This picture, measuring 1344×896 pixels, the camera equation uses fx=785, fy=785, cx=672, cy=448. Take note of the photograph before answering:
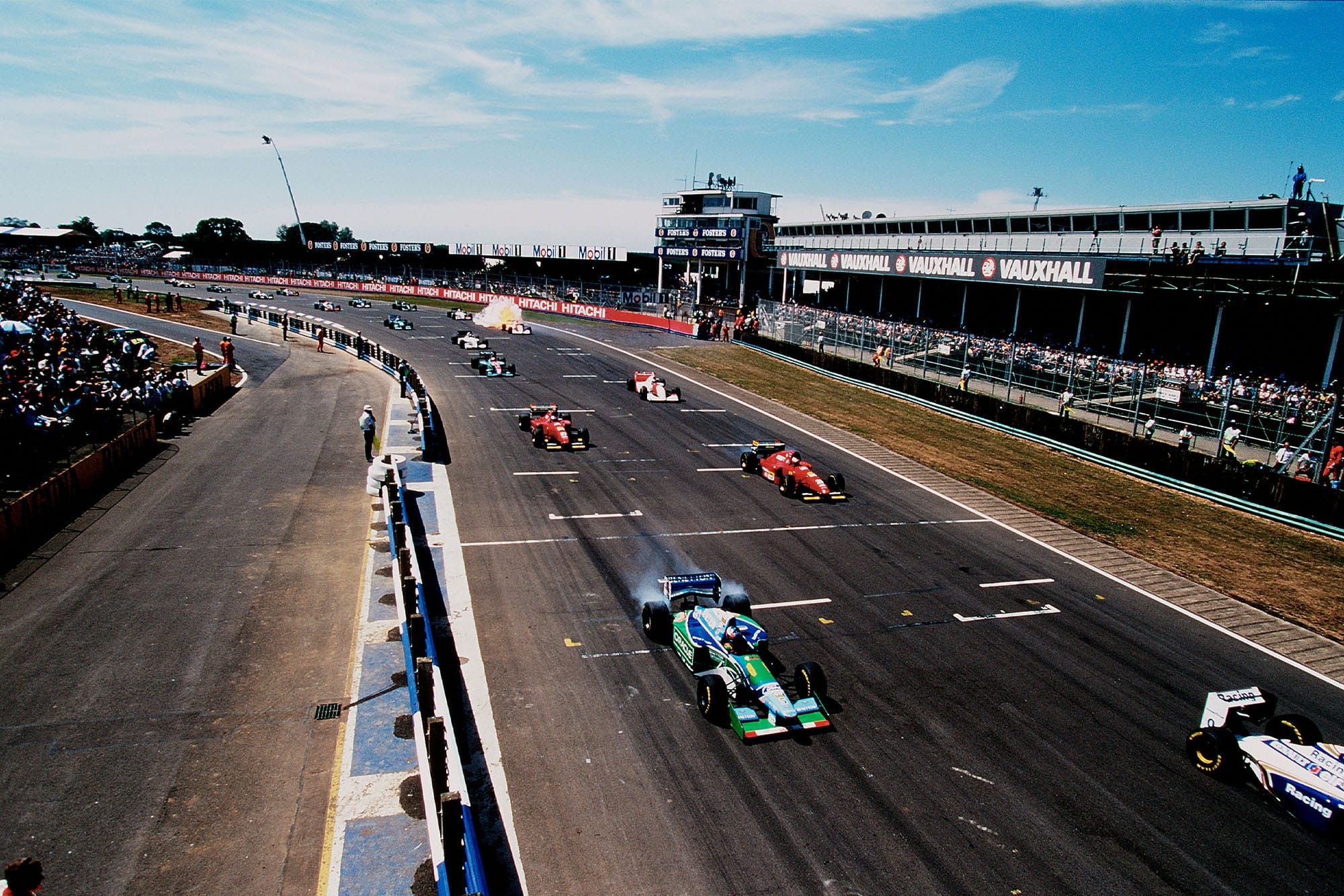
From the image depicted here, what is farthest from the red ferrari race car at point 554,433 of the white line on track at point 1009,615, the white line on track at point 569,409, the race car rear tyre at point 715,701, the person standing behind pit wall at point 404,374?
the race car rear tyre at point 715,701

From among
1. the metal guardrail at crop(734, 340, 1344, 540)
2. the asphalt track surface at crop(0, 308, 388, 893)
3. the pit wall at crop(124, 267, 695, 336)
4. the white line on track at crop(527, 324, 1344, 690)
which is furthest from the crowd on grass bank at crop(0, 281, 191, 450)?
the pit wall at crop(124, 267, 695, 336)

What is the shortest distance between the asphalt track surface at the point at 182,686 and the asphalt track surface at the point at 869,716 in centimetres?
254

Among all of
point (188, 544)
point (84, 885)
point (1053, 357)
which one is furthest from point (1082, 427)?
point (84, 885)

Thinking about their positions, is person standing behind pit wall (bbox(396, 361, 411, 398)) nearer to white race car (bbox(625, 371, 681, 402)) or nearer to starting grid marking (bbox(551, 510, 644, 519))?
white race car (bbox(625, 371, 681, 402))

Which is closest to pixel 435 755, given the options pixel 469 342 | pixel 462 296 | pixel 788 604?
pixel 788 604

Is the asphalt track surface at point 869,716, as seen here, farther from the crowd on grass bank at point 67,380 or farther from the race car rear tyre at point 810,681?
the crowd on grass bank at point 67,380

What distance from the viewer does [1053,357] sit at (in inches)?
1305

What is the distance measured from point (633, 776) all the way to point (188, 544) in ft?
38.6

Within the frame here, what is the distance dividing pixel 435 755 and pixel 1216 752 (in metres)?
9.67

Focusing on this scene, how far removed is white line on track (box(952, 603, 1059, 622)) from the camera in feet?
46.8

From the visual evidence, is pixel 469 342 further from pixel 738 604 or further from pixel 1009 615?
pixel 1009 615

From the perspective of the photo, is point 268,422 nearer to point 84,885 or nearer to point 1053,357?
point 84,885

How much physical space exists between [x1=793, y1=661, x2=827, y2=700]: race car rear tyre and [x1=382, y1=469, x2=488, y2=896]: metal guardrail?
4641 millimetres

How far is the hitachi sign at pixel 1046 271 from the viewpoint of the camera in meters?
38.3
